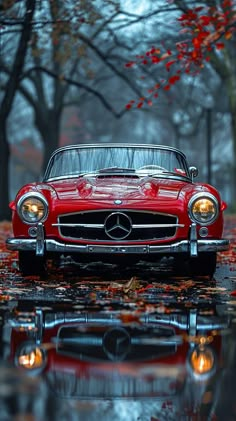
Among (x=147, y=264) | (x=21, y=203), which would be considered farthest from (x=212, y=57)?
(x=21, y=203)

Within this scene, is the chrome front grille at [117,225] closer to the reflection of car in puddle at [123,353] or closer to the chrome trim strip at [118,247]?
the chrome trim strip at [118,247]

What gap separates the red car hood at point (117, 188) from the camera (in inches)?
305

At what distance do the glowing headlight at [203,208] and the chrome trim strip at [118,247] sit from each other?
0.70 feet

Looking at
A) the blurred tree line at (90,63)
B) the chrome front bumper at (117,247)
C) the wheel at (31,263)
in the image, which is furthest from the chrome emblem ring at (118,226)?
the blurred tree line at (90,63)

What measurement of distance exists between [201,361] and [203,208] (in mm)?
3650

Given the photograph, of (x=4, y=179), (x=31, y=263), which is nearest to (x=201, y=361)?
(x=31, y=263)

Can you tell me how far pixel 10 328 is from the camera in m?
5.14

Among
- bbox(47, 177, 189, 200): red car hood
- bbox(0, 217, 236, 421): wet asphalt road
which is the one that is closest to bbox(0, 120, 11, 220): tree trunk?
bbox(47, 177, 189, 200): red car hood

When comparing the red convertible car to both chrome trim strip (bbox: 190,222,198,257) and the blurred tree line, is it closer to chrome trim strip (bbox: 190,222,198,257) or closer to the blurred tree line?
chrome trim strip (bbox: 190,222,198,257)

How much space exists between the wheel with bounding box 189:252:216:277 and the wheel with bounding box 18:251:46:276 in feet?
4.93

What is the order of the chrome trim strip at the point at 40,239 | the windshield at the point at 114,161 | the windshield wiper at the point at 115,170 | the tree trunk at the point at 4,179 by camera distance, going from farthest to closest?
the tree trunk at the point at 4,179 < the windshield at the point at 114,161 < the windshield wiper at the point at 115,170 < the chrome trim strip at the point at 40,239

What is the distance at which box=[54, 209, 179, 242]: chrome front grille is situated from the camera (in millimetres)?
7594

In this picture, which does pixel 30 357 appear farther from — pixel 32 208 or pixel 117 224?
pixel 32 208

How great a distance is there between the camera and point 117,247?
7512mm
